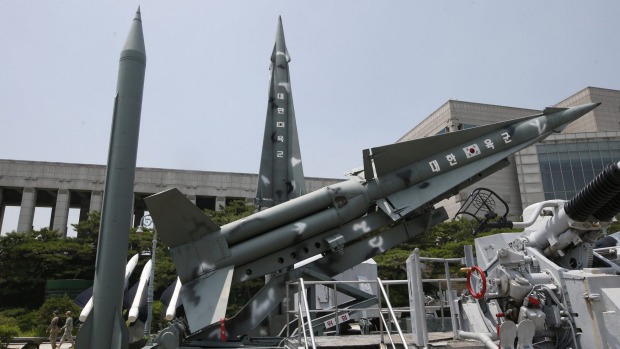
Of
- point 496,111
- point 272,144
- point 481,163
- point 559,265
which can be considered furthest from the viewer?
point 496,111

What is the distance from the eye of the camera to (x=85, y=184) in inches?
1315

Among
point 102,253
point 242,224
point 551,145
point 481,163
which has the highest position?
point 551,145

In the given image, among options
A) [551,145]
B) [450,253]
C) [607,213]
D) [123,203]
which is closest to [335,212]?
[123,203]

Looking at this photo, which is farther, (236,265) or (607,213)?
(236,265)

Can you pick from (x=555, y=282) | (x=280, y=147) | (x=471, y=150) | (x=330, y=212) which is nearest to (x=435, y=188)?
(x=471, y=150)

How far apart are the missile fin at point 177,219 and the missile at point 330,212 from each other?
0.06 ft

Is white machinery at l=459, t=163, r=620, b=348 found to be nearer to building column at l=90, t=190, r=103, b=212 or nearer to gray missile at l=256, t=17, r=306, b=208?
gray missile at l=256, t=17, r=306, b=208

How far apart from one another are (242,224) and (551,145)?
115 ft

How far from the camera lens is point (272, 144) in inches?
468

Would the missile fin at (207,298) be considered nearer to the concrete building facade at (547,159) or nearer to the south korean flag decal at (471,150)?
the south korean flag decal at (471,150)

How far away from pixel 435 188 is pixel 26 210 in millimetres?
32459

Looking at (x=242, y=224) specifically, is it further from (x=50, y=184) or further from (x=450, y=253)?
(x=50, y=184)

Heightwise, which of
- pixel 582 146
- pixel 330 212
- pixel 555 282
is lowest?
pixel 555 282

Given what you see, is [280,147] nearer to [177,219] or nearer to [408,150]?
[408,150]
